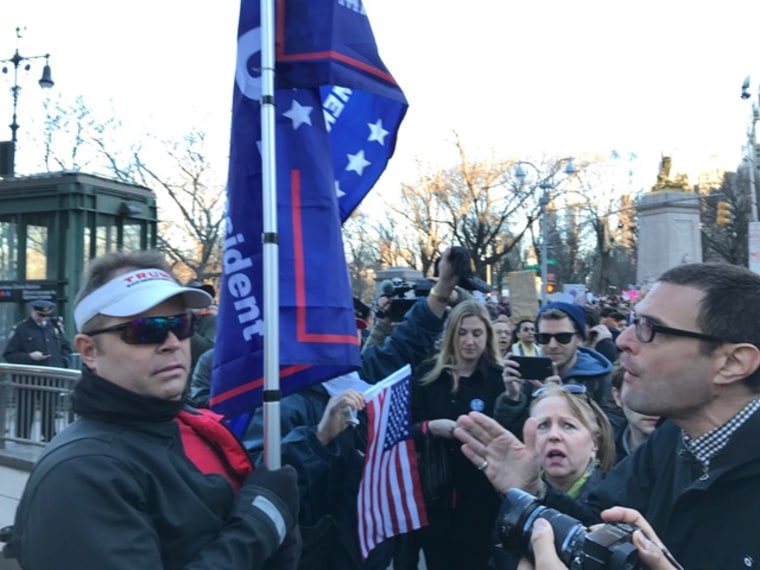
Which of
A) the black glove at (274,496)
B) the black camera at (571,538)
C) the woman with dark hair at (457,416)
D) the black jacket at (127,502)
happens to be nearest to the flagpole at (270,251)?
the black glove at (274,496)

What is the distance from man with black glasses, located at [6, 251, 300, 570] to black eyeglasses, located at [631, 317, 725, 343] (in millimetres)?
1159

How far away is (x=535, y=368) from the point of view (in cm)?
419

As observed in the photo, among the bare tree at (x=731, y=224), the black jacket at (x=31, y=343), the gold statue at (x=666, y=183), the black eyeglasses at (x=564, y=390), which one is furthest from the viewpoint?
the bare tree at (x=731, y=224)

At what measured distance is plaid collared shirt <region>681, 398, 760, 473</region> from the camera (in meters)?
2.04

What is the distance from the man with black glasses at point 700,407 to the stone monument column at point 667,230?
2487 cm

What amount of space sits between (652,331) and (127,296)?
1.54 m

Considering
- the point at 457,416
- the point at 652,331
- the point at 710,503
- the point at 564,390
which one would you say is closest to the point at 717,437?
the point at 710,503

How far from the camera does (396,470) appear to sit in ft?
12.8

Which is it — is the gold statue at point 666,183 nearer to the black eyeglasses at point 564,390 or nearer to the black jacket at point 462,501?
the black jacket at point 462,501

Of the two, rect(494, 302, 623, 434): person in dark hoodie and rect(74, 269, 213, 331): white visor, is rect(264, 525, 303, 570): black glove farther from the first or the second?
rect(494, 302, 623, 434): person in dark hoodie

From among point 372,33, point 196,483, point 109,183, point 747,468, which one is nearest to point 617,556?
point 747,468

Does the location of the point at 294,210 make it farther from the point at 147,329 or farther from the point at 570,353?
the point at 570,353

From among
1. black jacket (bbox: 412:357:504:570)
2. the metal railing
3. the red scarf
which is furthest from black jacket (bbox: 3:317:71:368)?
the red scarf

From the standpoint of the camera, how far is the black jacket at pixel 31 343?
901 cm
